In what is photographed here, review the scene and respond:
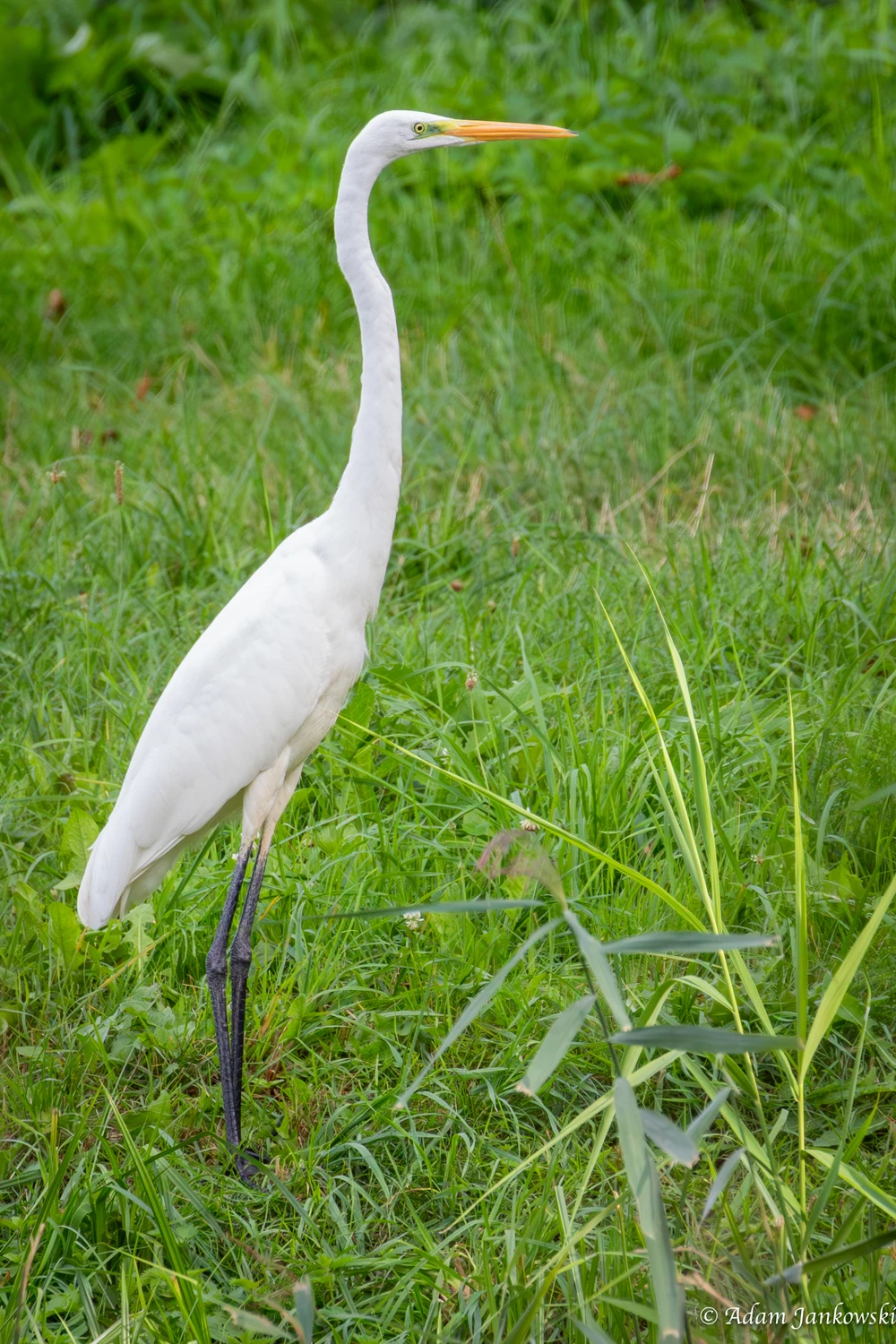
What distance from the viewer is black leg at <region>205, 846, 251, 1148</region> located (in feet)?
6.79

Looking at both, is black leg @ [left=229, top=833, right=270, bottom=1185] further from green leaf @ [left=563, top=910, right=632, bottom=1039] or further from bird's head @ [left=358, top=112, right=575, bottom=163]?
bird's head @ [left=358, top=112, right=575, bottom=163]

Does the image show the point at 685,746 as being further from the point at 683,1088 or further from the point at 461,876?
the point at 683,1088

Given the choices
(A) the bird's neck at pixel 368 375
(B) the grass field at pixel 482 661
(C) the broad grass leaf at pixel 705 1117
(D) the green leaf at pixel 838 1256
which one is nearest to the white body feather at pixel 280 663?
(A) the bird's neck at pixel 368 375

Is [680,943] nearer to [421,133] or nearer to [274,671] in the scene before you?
[274,671]

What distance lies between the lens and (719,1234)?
5.73 ft

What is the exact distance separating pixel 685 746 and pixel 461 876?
23.2 inches

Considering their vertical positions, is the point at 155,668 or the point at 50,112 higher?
the point at 50,112

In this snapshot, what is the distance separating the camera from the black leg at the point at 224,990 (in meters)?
2.07

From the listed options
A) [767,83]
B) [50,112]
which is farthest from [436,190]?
[50,112]

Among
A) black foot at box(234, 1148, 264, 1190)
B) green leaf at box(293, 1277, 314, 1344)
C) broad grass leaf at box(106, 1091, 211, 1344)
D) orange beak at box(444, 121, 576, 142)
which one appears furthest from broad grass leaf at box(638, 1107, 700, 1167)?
orange beak at box(444, 121, 576, 142)

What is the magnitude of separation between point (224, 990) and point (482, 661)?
3.49 feet

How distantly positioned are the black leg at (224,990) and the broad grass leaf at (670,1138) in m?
1.06

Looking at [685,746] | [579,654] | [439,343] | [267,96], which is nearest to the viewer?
[685,746]

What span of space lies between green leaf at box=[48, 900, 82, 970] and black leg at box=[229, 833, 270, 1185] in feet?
1.05
